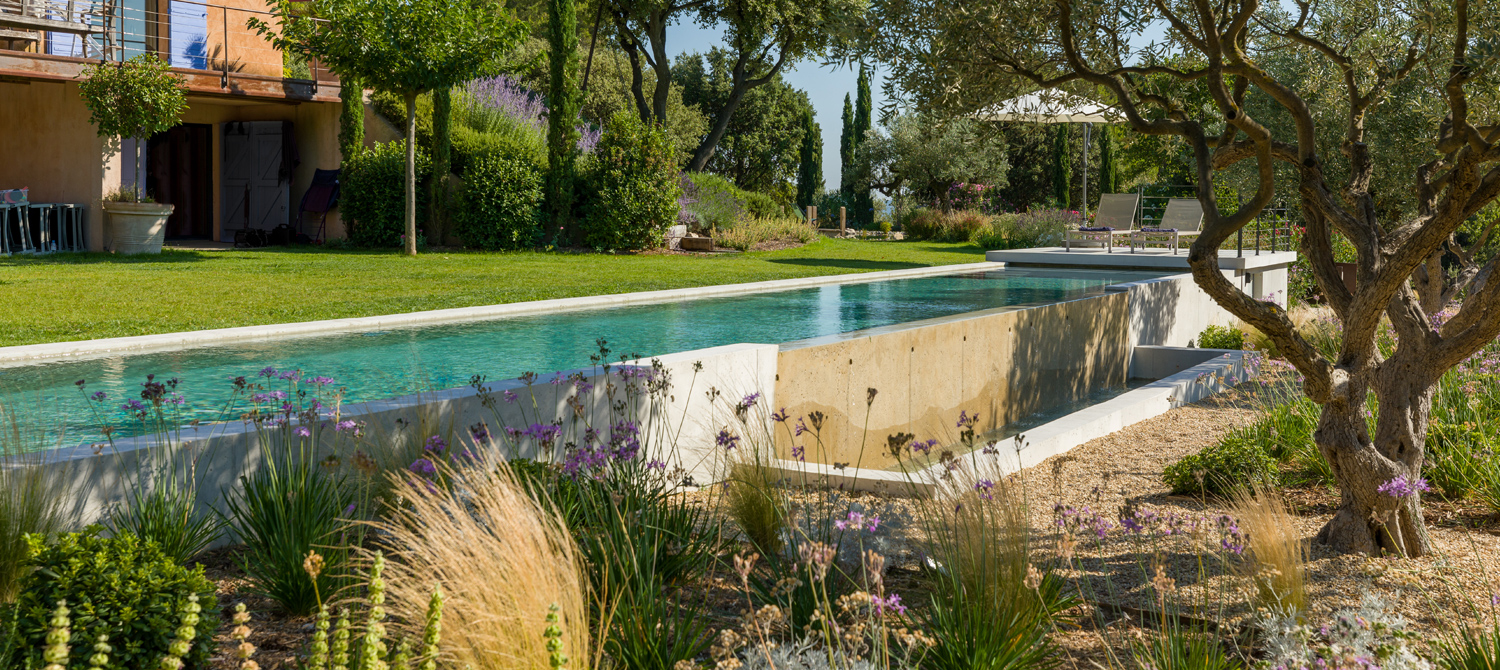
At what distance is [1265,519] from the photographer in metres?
3.03

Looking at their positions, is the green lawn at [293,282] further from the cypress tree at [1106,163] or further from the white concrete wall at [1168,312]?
the cypress tree at [1106,163]

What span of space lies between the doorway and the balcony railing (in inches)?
77.0

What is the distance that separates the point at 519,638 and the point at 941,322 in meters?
6.34

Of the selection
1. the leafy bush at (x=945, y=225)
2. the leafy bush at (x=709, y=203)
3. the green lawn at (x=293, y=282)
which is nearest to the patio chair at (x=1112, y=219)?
the green lawn at (x=293, y=282)

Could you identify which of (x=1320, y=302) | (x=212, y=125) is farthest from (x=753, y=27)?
(x=1320, y=302)

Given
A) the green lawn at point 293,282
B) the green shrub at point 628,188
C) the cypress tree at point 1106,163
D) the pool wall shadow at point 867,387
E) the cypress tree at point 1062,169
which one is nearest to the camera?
the pool wall shadow at point 867,387

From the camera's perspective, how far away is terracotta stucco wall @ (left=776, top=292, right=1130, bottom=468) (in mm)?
6504

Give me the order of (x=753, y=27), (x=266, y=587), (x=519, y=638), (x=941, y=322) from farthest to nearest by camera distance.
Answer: (x=753, y=27), (x=941, y=322), (x=266, y=587), (x=519, y=638)

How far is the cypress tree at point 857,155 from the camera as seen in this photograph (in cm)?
3472

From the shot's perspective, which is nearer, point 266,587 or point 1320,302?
point 266,587

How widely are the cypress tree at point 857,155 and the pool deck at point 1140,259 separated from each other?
15.4 metres

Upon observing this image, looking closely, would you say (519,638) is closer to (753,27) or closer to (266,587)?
(266,587)

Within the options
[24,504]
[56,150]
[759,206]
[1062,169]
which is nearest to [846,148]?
[1062,169]

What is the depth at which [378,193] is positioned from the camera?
1598cm
